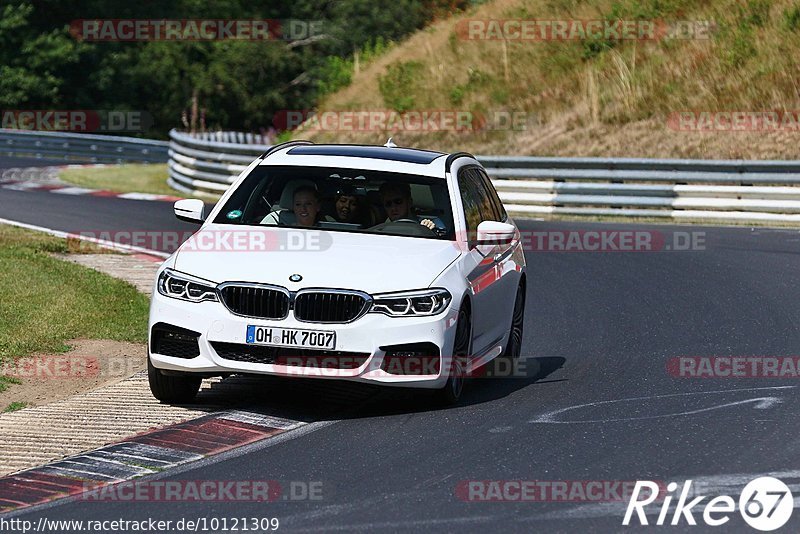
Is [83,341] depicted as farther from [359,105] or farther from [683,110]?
[359,105]

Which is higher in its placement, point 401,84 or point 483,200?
point 401,84

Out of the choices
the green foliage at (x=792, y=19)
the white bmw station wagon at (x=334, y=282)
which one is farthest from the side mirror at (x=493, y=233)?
the green foliage at (x=792, y=19)

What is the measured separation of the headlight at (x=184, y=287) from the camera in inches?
354

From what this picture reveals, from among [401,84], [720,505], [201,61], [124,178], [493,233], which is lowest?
[124,178]

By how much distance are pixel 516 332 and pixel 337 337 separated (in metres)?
2.90

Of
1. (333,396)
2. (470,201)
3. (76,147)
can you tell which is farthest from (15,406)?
(76,147)

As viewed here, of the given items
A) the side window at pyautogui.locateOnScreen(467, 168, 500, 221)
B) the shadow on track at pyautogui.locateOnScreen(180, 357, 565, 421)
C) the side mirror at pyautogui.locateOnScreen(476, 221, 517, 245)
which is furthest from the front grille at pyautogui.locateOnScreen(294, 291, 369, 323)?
the side window at pyautogui.locateOnScreen(467, 168, 500, 221)

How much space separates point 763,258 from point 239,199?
9799 millimetres

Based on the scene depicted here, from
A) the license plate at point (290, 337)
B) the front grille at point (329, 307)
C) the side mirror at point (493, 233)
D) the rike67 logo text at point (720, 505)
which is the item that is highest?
the side mirror at point (493, 233)

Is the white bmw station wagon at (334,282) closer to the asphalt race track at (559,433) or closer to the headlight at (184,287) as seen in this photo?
the headlight at (184,287)

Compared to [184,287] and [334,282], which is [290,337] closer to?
[334,282]

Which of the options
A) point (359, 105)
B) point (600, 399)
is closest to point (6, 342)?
point (600, 399)

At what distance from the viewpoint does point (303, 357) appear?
8859 mm

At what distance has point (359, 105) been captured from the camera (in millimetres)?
37875
